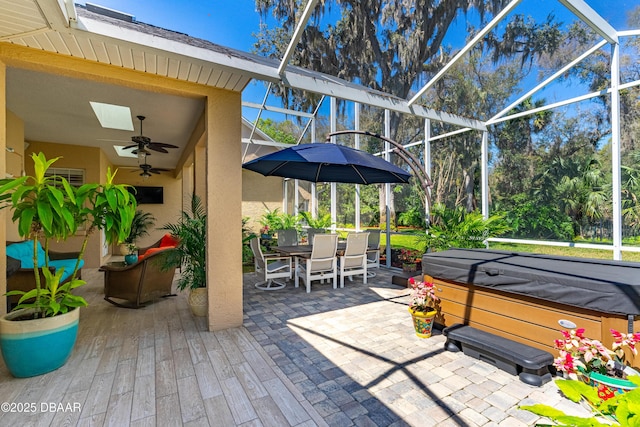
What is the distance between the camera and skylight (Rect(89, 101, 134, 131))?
4.44m

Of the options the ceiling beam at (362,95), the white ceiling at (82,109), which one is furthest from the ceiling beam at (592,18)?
the white ceiling at (82,109)

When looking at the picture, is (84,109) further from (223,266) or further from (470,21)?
(470,21)

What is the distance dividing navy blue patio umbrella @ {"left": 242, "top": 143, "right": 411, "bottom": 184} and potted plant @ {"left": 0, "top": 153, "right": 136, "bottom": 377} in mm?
2331

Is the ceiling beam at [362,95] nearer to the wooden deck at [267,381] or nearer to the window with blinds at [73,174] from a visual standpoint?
the wooden deck at [267,381]

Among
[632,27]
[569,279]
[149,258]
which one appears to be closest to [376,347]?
[569,279]

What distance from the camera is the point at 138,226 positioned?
397 inches

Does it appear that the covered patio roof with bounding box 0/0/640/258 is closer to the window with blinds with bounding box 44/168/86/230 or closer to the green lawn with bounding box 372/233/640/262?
the green lawn with bounding box 372/233/640/262

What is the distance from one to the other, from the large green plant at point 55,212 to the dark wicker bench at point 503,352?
354cm

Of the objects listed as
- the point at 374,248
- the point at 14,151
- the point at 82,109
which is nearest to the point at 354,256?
the point at 374,248

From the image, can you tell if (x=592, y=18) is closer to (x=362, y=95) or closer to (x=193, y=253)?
(x=362, y=95)

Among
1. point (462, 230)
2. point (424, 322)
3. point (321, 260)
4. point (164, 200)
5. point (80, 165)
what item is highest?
point (80, 165)

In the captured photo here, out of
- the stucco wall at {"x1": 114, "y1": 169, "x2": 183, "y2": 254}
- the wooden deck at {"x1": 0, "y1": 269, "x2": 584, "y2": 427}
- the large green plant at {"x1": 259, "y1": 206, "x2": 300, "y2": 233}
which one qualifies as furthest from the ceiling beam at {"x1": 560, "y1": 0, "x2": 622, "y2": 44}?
the stucco wall at {"x1": 114, "y1": 169, "x2": 183, "y2": 254}

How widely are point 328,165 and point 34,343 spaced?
4.90 metres

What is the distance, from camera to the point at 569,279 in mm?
2490
